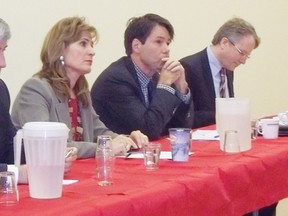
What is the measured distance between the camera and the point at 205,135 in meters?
A: 3.22

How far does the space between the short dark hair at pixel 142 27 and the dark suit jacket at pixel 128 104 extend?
0.41 ft

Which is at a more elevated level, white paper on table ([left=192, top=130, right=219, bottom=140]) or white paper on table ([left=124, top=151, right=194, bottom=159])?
white paper on table ([left=124, top=151, right=194, bottom=159])

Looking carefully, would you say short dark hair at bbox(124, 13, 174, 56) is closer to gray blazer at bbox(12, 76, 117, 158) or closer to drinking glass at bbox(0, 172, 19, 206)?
gray blazer at bbox(12, 76, 117, 158)

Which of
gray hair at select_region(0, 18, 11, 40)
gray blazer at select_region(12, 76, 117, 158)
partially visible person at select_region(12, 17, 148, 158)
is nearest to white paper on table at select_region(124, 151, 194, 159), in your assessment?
partially visible person at select_region(12, 17, 148, 158)

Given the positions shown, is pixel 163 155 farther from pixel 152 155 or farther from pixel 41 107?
pixel 41 107

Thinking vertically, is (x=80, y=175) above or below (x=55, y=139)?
below

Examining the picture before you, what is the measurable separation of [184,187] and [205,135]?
1.22 m

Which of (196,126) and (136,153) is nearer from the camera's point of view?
(136,153)

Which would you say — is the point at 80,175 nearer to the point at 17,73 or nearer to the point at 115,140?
the point at 115,140

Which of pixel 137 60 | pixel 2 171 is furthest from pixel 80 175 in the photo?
pixel 137 60

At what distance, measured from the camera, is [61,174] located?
71.3 inches

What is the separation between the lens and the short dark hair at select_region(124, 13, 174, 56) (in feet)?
11.6

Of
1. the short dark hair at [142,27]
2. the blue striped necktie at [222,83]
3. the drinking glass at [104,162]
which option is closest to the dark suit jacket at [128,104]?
the short dark hair at [142,27]

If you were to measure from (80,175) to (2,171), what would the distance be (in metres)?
0.28
